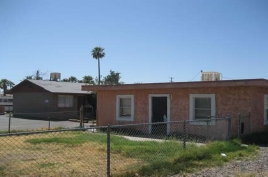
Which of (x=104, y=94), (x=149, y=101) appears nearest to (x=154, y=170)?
(x=149, y=101)

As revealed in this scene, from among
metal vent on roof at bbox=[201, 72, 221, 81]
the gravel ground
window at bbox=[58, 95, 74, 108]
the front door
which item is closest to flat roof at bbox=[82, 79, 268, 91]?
the front door

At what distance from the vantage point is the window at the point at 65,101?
3221 cm

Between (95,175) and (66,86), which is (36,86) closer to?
(66,86)

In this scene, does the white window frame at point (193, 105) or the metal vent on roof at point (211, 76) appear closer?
the white window frame at point (193, 105)

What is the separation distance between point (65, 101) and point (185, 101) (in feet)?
62.0

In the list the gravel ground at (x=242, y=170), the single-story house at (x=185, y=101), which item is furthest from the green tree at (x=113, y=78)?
the gravel ground at (x=242, y=170)

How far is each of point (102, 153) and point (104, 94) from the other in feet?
31.3

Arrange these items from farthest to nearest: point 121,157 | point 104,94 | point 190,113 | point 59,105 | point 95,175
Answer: point 59,105 < point 104,94 < point 190,113 < point 121,157 < point 95,175

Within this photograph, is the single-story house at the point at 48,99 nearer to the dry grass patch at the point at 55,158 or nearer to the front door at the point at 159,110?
the front door at the point at 159,110

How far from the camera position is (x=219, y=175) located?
7.55 meters

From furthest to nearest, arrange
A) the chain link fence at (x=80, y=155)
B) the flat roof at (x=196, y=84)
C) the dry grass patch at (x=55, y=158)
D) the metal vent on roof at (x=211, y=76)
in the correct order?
the metal vent on roof at (x=211, y=76), the flat roof at (x=196, y=84), the dry grass patch at (x=55, y=158), the chain link fence at (x=80, y=155)

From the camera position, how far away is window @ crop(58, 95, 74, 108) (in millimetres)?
32206

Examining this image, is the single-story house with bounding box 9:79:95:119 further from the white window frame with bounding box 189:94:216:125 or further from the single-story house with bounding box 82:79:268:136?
the white window frame with bounding box 189:94:216:125

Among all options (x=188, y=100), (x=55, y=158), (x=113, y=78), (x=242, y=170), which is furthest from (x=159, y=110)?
(x=113, y=78)
